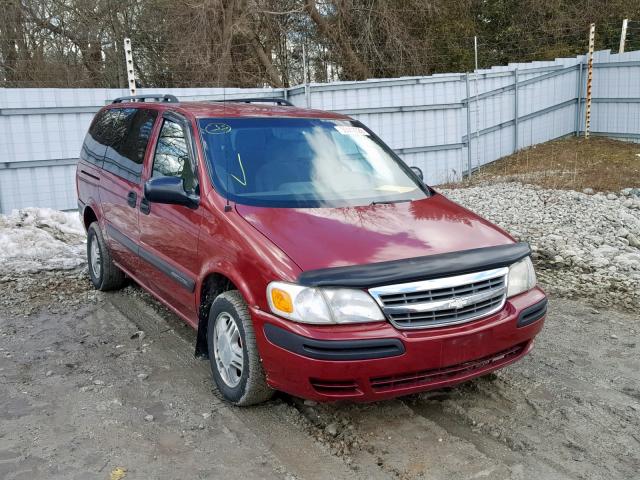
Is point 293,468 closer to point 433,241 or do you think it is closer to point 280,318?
point 280,318

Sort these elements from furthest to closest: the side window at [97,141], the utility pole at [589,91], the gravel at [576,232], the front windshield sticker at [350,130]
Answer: the utility pole at [589,91] < the gravel at [576,232] < the side window at [97,141] < the front windshield sticker at [350,130]

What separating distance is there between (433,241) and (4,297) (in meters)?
4.56

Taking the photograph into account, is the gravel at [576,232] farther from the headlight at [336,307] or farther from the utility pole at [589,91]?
the utility pole at [589,91]

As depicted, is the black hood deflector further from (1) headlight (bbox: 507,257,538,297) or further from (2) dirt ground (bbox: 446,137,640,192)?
(2) dirt ground (bbox: 446,137,640,192)

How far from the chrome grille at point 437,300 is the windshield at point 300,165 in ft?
3.16

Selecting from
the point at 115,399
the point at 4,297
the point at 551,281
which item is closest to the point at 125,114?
the point at 4,297

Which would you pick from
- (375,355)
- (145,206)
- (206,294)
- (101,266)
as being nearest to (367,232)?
(375,355)

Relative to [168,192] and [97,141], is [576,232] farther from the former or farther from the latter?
[97,141]

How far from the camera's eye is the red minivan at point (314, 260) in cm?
303

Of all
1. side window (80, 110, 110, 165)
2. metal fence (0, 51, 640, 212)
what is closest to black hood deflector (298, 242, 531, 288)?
side window (80, 110, 110, 165)

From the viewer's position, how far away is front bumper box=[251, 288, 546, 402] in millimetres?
2988

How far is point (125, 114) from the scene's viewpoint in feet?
18.3

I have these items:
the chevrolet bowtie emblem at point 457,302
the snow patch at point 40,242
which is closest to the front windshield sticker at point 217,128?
the chevrolet bowtie emblem at point 457,302

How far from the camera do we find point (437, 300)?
3.10m
